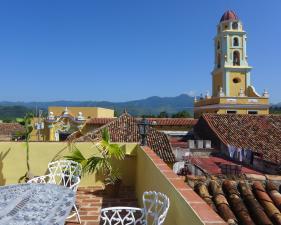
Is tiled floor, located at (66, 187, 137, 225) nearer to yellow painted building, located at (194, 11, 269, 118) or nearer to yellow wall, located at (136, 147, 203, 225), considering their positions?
yellow wall, located at (136, 147, 203, 225)

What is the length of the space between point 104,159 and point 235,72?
80.4 ft

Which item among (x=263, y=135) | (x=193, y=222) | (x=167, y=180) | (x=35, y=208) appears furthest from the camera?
(x=263, y=135)

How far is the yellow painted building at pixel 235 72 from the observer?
26.7m

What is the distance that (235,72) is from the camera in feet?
91.9

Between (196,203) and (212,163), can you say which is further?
(212,163)

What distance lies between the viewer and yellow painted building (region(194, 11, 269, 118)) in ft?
87.7

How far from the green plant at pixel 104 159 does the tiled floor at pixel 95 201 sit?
33cm

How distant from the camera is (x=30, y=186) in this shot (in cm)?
373

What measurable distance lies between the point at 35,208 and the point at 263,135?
17.7m

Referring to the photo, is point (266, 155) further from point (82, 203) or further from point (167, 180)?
point (167, 180)

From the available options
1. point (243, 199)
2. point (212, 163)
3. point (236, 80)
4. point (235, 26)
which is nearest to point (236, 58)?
point (236, 80)

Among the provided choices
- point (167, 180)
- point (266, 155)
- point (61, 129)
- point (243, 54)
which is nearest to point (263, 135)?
point (266, 155)

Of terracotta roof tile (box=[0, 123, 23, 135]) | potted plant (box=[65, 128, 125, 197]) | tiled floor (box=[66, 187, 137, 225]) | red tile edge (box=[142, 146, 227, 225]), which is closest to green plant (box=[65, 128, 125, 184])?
potted plant (box=[65, 128, 125, 197])

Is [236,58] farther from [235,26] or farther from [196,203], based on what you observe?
[196,203]
